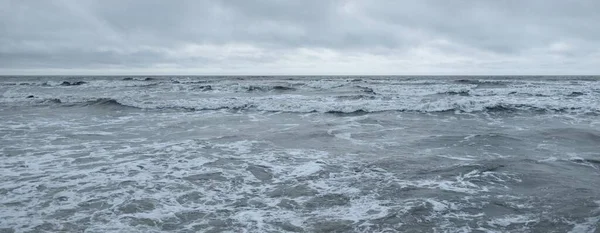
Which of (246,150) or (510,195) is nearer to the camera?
(510,195)

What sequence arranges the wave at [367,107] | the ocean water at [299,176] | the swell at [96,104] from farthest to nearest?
the swell at [96,104]
the wave at [367,107]
the ocean water at [299,176]

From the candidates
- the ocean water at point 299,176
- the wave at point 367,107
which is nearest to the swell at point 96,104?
the wave at point 367,107

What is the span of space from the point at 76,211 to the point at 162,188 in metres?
1.38

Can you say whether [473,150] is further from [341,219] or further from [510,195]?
[341,219]

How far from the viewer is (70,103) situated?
74.0ft

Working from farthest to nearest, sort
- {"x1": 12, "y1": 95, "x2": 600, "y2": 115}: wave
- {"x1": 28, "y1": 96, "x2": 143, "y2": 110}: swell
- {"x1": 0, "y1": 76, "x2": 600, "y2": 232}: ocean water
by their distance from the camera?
{"x1": 28, "y1": 96, "x2": 143, "y2": 110}: swell
{"x1": 12, "y1": 95, "x2": 600, "y2": 115}: wave
{"x1": 0, "y1": 76, "x2": 600, "y2": 232}: ocean water

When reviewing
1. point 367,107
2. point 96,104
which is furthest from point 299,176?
point 96,104

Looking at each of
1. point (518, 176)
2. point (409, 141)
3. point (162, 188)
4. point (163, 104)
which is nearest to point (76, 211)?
point (162, 188)

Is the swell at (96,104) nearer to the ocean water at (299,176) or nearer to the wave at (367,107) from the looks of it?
the wave at (367,107)

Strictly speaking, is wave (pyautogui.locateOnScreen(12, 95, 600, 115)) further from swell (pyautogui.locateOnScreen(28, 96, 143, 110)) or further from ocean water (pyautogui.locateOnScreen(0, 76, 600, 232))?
ocean water (pyautogui.locateOnScreen(0, 76, 600, 232))

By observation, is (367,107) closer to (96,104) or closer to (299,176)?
(299,176)

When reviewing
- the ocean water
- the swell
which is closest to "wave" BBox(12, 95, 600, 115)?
the swell

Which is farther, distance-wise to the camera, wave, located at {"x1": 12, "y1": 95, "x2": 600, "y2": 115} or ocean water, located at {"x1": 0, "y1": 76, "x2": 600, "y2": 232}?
wave, located at {"x1": 12, "y1": 95, "x2": 600, "y2": 115}

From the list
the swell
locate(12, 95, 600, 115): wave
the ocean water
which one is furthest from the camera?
the swell
